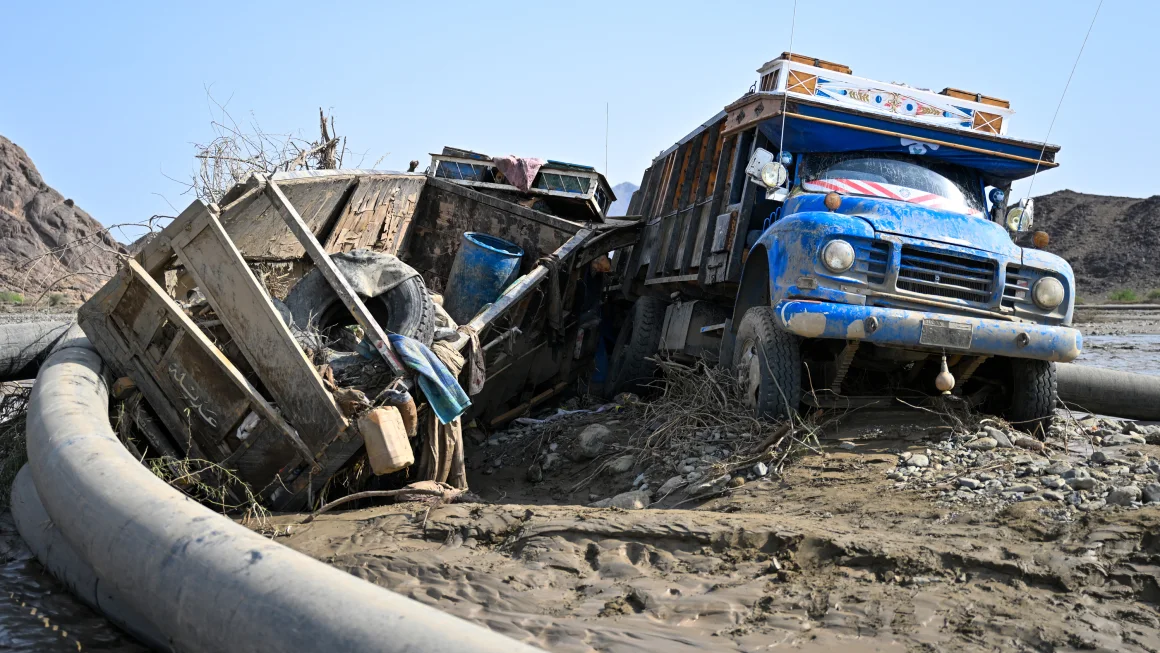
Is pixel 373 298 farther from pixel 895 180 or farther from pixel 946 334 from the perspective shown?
pixel 895 180

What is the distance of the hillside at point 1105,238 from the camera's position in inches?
1377

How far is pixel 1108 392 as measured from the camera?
26.4ft

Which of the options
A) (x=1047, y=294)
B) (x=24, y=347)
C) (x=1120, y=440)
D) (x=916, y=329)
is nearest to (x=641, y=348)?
(x=916, y=329)

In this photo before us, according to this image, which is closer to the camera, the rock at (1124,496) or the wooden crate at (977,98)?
the rock at (1124,496)

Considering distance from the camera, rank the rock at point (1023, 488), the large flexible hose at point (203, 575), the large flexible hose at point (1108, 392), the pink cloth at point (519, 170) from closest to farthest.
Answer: the large flexible hose at point (203, 575) → the rock at point (1023, 488) → the large flexible hose at point (1108, 392) → the pink cloth at point (519, 170)

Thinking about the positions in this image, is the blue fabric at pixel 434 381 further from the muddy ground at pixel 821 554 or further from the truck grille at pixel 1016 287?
the truck grille at pixel 1016 287

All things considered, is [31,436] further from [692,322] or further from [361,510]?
[692,322]

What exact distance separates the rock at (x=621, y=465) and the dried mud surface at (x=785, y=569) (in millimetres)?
1500

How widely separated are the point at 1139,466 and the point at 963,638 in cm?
249

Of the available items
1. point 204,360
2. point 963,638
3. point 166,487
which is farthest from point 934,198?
point 166,487

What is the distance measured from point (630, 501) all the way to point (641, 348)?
3.92 metres

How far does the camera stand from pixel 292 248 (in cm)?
714

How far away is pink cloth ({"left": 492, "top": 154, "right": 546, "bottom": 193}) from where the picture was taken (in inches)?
437

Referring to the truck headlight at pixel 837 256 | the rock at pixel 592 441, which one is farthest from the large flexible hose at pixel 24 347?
the truck headlight at pixel 837 256
